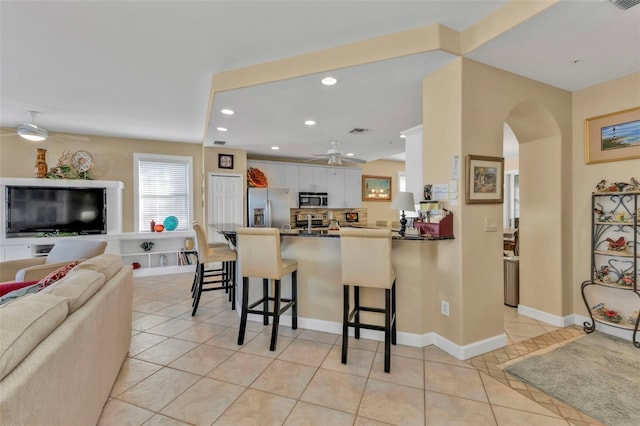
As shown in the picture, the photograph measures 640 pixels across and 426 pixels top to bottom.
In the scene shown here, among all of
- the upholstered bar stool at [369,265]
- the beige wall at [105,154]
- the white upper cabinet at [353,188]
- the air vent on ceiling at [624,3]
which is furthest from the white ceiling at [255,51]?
the white upper cabinet at [353,188]

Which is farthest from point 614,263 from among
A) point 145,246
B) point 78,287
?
point 145,246

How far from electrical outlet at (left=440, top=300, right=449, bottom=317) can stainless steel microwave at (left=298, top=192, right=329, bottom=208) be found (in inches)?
170

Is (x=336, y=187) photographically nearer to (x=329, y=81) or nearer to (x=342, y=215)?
(x=342, y=215)

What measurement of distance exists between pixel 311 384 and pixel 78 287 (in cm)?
156

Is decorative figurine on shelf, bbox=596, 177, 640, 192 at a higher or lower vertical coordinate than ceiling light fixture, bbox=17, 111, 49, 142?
lower

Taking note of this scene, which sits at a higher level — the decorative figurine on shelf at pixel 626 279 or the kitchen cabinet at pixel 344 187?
the kitchen cabinet at pixel 344 187

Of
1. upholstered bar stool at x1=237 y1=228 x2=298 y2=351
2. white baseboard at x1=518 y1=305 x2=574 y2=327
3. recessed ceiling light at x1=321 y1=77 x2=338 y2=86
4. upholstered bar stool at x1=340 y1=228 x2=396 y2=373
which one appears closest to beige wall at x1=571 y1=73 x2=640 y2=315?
white baseboard at x1=518 y1=305 x2=574 y2=327

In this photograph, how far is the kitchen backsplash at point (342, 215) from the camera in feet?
23.2

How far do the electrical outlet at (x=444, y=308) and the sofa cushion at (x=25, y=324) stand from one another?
257cm

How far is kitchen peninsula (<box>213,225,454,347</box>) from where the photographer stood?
2609 millimetres

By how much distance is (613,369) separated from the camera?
2250 mm

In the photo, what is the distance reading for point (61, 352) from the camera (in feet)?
3.79

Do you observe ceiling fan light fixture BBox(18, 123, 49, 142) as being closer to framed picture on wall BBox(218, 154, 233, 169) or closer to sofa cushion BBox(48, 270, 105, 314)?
framed picture on wall BBox(218, 154, 233, 169)

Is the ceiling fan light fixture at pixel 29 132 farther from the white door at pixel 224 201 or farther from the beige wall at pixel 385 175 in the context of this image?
the beige wall at pixel 385 175
